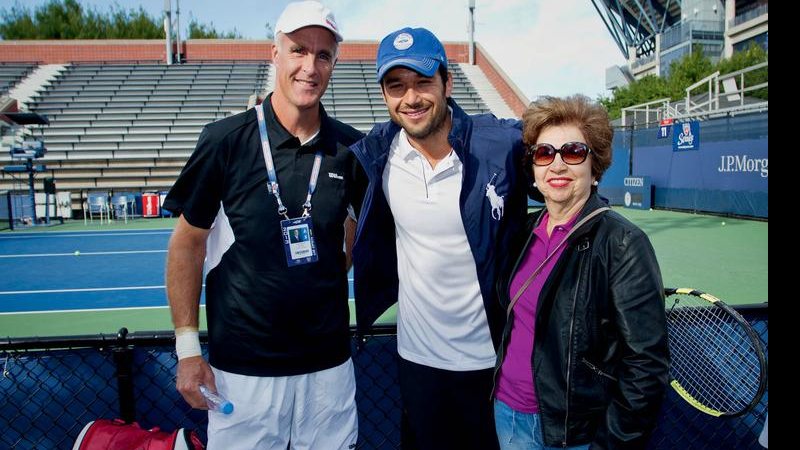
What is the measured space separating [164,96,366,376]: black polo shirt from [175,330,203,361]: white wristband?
0.24ft

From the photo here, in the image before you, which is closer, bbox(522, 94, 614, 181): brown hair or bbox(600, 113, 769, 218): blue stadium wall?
bbox(522, 94, 614, 181): brown hair

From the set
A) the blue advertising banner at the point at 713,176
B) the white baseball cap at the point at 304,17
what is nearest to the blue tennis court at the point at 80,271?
the white baseball cap at the point at 304,17

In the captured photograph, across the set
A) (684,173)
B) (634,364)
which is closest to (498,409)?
(634,364)

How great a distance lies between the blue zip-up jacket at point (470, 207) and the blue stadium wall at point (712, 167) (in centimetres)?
1330

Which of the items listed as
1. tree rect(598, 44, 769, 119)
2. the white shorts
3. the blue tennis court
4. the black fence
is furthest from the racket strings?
tree rect(598, 44, 769, 119)

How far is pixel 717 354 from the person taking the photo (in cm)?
229

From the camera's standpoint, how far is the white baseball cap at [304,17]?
2177 mm

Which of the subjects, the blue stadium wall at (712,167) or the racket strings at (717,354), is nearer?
the racket strings at (717,354)

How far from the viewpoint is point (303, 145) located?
2.21 metres

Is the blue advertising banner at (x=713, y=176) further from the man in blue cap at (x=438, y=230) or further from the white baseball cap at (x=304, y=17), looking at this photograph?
the white baseball cap at (x=304, y=17)

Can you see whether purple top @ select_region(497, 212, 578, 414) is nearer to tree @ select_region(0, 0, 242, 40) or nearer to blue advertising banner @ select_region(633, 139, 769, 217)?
blue advertising banner @ select_region(633, 139, 769, 217)

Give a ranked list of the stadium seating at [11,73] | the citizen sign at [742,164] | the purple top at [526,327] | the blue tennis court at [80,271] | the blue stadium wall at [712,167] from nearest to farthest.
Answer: the purple top at [526,327] < the blue tennis court at [80,271] < the citizen sign at [742,164] < the blue stadium wall at [712,167] < the stadium seating at [11,73]

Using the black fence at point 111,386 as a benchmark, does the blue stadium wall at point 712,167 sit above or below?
above

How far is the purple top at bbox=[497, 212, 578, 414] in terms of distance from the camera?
1916 mm
